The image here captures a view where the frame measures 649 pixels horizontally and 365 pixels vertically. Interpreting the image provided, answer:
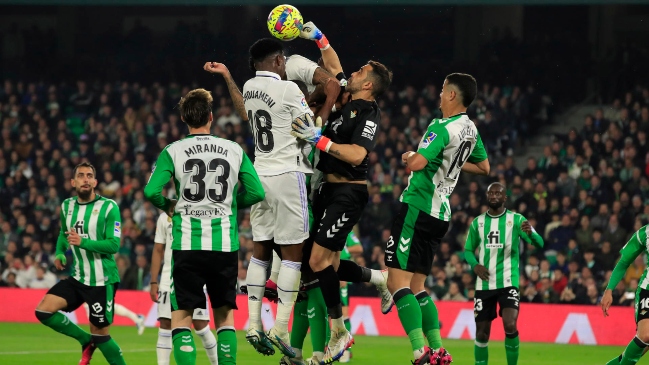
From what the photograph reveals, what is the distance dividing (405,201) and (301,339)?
160cm

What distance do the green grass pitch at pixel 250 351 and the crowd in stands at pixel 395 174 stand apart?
5.82ft

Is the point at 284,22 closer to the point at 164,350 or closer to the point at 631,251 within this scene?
the point at 164,350

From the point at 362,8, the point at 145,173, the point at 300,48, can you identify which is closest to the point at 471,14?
the point at 362,8

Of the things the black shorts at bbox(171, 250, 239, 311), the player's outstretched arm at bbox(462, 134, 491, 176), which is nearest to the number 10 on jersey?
the black shorts at bbox(171, 250, 239, 311)

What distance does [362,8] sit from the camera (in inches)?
962

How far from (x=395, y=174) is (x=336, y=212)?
12453 mm

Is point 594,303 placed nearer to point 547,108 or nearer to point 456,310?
point 456,310

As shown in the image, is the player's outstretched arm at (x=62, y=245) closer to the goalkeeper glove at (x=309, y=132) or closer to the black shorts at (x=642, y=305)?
the goalkeeper glove at (x=309, y=132)

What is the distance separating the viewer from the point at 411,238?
8.74 metres

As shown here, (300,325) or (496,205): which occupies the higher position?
(496,205)

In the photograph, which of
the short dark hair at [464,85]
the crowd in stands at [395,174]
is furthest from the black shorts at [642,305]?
the crowd in stands at [395,174]

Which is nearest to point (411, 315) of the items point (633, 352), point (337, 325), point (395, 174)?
point (337, 325)

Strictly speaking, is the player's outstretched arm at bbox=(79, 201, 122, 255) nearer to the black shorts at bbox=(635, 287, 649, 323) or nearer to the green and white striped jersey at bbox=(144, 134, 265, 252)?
the green and white striped jersey at bbox=(144, 134, 265, 252)

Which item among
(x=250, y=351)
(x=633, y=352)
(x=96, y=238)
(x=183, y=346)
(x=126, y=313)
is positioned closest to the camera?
(x=183, y=346)
